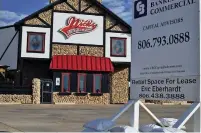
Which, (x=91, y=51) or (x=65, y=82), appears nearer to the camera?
(x=65, y=82)

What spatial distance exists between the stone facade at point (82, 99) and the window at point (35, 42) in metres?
3.89

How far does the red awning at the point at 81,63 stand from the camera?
29.5 metres

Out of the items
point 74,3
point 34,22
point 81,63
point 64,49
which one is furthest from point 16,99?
point 74,3

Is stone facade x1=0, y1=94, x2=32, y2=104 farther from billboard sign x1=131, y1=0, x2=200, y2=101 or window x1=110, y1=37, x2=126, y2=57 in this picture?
billboard sign x1=131, y1=0, x2=200, y2=101

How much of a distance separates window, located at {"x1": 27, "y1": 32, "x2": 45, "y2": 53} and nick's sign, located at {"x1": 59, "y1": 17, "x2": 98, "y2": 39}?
1.84 m

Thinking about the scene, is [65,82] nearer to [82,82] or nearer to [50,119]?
[82,82]

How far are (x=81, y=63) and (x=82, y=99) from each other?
2.98 meters

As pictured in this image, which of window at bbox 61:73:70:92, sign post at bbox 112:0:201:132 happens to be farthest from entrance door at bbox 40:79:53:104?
sign post at bbox 112:0:201:132

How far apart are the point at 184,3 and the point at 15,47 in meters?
25.5

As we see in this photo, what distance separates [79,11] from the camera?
102 ft

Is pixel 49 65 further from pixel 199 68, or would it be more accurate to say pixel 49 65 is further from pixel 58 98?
pixel 199 68

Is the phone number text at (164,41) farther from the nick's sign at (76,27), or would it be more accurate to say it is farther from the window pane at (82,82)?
the nick's sign at (76,27)

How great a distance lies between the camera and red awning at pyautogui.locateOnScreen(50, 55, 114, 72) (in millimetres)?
29469

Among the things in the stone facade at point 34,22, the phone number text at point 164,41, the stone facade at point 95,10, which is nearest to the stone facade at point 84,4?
the stone facade at point 95,10
